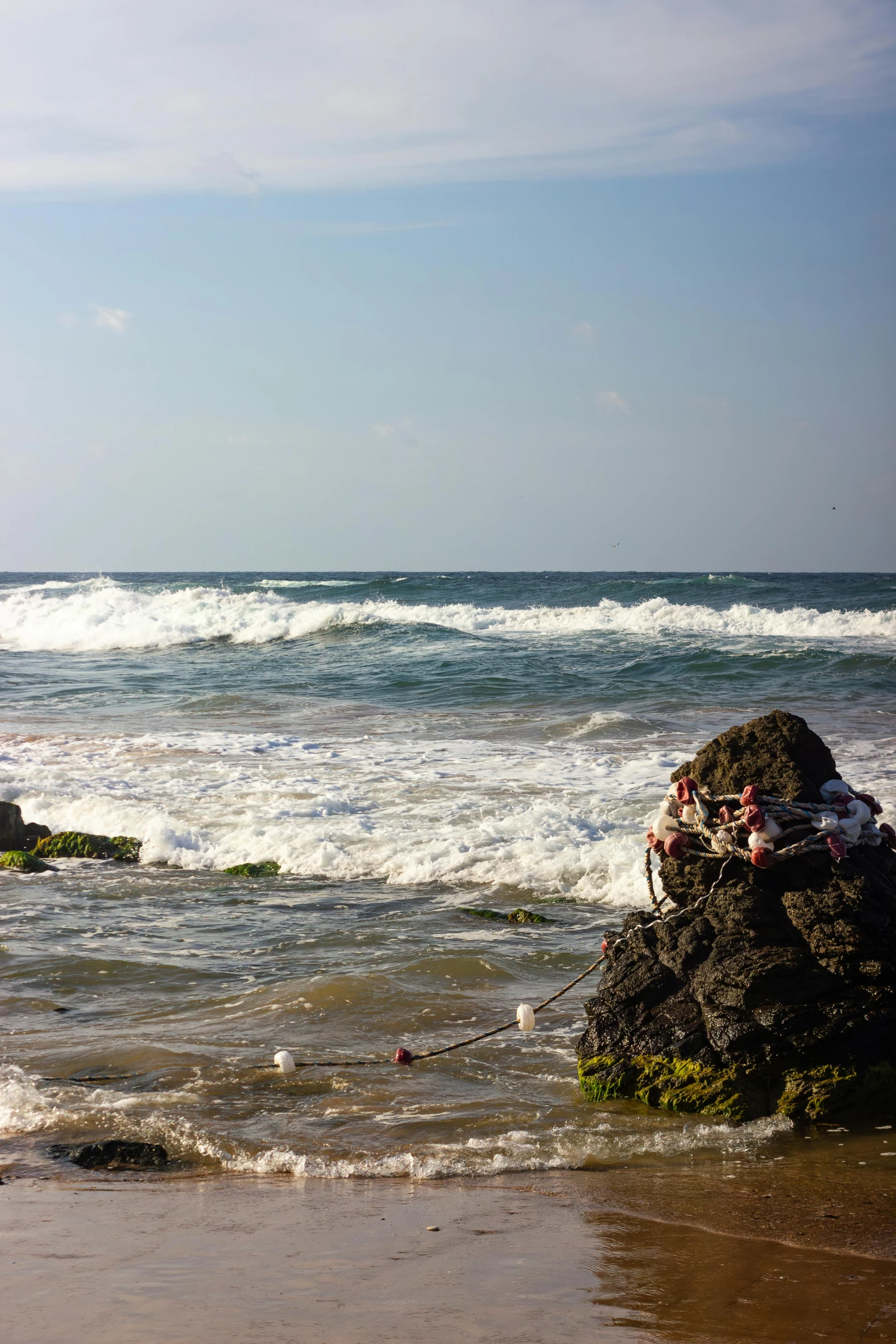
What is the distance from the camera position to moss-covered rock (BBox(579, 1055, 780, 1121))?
429 centimetres

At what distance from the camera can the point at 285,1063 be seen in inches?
195

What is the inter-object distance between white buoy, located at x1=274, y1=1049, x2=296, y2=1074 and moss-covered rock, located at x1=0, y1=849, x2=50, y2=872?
514cm

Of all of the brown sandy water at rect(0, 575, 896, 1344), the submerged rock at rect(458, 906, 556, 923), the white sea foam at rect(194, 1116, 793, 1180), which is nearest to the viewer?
the brown sandy water at rect(0, 575, 896, 1344)

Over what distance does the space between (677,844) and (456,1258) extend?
221 cm

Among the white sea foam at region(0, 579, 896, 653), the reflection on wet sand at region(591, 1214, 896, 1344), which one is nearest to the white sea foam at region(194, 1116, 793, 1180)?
the reflection on wet sand at region(591, 1214, 896, 1344)

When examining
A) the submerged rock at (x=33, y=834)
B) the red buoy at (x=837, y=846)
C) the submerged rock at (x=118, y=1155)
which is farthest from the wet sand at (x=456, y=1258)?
the submerged rock at (x=33, y=834)

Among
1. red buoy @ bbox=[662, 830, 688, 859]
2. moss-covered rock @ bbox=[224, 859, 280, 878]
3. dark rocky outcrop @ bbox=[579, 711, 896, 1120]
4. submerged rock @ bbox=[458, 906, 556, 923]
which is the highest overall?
red buoy @ bbox=[662, 830, 688, 859]

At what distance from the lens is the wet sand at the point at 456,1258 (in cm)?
287

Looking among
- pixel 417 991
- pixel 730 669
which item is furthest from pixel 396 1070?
pixel 730 669

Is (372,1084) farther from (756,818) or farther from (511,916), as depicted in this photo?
(511,916)

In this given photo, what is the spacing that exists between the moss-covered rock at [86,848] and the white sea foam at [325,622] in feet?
75.6

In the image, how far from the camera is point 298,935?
7277 millimetres

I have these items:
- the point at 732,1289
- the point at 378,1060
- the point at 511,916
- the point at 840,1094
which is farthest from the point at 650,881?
the point at 511,916

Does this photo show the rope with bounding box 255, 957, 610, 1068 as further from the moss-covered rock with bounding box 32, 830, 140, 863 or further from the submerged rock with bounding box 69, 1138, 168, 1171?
the moss-covered rock with bounding box 32, 830, 140, 863
